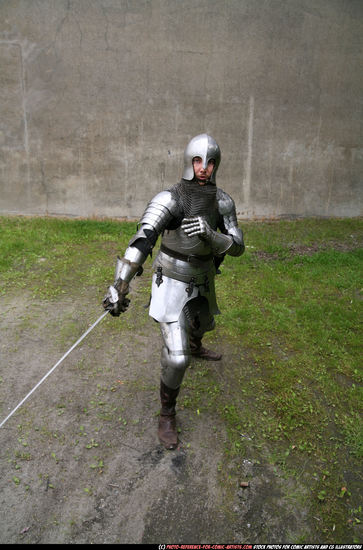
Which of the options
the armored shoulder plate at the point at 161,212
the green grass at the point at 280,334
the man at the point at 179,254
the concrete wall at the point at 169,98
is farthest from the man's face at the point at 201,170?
the concrete wall at the point at 169,98

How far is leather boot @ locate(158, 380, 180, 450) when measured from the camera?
3.30m

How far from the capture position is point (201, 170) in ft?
10.4

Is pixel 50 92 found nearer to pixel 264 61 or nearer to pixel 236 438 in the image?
pixel 264 61

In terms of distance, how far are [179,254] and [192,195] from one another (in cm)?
49

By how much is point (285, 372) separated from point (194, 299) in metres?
1.53

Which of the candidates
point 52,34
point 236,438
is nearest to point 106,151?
point 52,34

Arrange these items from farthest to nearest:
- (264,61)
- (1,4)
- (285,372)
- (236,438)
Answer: (264,61) → (1,4) → (285,372) → (236,438)

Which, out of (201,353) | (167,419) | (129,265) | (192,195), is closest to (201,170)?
(192,195)

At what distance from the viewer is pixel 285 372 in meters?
4.35

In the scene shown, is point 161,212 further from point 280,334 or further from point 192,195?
point 280,334

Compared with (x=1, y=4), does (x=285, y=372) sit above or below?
below

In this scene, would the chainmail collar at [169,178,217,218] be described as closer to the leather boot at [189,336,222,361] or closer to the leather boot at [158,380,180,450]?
the leather boot at [158,380,180,450]

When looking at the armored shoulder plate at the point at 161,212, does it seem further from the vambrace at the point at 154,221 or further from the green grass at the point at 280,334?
the green grass at the point at 280,334

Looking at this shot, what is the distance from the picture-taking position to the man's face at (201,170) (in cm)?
319
